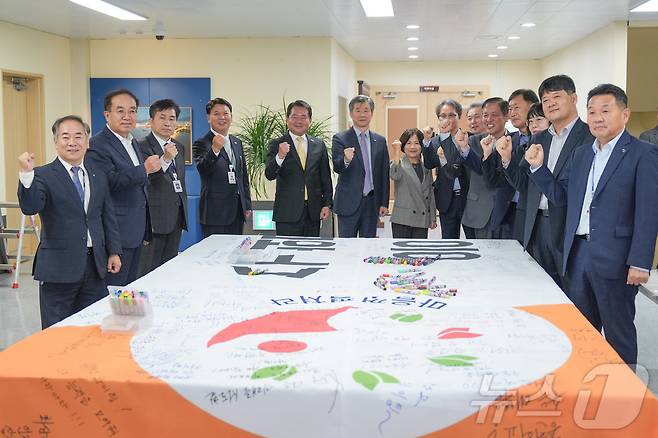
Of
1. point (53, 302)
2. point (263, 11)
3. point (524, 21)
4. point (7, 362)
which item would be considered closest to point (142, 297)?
point (7, 362)

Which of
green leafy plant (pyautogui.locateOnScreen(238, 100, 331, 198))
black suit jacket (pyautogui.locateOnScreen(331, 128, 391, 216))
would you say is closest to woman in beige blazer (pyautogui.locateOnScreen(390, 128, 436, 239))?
black suit jacket (pyautogui.locateOnScreen(331, 128, 391, 216))

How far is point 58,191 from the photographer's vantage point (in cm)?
340

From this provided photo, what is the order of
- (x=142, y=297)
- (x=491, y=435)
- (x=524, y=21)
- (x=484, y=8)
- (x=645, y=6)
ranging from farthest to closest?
(x=524, y=21) → (x=484, y=8) → (x=645, y=6) → (x=142, y=297) → (x=491, y=435)

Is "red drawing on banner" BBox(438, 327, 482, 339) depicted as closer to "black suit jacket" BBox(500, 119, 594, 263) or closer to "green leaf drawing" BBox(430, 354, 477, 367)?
"green leaf drawing" BBox(430, 354, 477, 367)

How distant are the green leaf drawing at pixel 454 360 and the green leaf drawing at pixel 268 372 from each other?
412 millimetres

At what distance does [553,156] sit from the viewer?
12.7 feet

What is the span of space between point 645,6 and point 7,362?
631 cm

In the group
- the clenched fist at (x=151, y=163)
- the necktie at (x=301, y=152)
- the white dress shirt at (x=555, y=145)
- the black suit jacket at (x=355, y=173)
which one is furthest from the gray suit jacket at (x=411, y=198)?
the clenched fist at (x=151, y=163)

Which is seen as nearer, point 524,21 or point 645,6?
point 645,6

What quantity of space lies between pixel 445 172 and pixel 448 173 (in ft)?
0.13

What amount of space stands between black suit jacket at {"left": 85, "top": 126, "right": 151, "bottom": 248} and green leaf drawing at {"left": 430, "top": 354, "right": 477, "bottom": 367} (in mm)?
2678

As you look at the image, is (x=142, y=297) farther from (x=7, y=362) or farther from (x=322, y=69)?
(x=322, y=69)

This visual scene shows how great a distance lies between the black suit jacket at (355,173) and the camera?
5.41 metres

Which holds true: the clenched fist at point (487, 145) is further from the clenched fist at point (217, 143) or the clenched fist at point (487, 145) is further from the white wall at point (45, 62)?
the white wall at point (45, 62)
